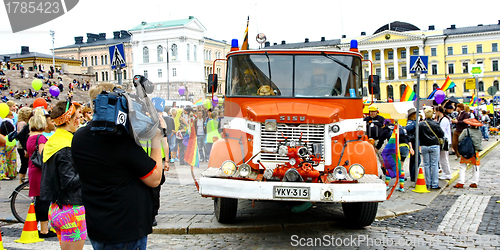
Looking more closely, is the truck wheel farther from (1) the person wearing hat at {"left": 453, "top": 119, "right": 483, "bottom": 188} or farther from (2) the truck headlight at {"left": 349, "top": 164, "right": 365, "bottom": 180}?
(1) the person wearing hat at {"left": 453, "top": 119, "right": 483, "bottom": 188}

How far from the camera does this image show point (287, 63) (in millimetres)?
7484

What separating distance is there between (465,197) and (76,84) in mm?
56553

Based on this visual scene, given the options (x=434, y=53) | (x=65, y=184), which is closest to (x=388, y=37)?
(x=434, y=53)

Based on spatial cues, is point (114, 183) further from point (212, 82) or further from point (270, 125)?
point (212, 82)

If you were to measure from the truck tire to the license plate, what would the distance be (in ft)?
4.51

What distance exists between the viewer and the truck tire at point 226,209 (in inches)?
→ 280

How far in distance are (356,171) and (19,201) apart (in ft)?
19.3

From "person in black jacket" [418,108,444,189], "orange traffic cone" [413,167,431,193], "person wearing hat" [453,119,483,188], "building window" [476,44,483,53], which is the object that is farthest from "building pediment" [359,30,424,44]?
"orange traffic cone" [413,167,431,193]

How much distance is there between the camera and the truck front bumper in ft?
19.1

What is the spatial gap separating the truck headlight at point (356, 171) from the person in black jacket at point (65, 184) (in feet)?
11.4

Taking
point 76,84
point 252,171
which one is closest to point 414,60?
point 252,171

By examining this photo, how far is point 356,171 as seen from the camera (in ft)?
20.1

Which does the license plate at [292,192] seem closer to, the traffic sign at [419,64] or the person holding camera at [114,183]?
the person holding camera at [114,183]

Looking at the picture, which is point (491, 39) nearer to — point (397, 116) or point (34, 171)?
point (397, 116)
